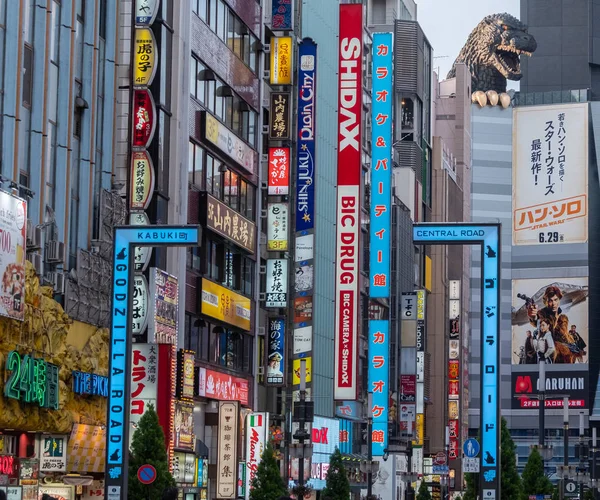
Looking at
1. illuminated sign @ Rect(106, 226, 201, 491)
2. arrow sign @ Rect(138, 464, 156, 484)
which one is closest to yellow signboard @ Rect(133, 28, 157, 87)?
illuminated sign @ Rect(106, 226, 201, 491)

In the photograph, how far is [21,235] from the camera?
36.9 meters

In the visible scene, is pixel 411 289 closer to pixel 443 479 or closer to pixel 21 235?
pixel 443 479

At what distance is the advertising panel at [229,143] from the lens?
5631cm

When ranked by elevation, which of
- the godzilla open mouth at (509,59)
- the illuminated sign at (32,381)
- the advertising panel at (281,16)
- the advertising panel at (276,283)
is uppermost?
the godzilla open mouth at (509,59)

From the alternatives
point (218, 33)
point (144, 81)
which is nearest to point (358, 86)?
point (218, 33)

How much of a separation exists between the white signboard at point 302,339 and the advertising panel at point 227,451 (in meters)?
9.68

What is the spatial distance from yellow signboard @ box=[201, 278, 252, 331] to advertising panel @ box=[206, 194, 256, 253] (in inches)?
78.0

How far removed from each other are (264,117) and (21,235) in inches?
1182

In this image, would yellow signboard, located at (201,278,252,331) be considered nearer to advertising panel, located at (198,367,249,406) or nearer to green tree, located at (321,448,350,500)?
advertising panel, located at (198,367,249,406)

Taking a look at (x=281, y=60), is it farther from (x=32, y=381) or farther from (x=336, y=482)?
(x=32, y=381)

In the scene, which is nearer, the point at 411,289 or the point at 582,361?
the point at 411,289

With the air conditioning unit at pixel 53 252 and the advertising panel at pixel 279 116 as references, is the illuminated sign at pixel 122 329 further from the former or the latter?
the advertising panel at pixel 279 116

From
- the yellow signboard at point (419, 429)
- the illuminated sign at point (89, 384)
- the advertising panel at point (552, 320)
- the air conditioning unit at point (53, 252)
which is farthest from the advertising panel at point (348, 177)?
the advertising panel at point (552, 320)

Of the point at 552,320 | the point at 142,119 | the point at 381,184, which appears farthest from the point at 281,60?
the point at 552,320
